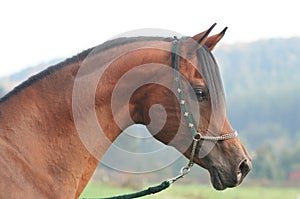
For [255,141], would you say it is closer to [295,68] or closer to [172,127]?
[295,68]

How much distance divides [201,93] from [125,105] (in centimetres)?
68

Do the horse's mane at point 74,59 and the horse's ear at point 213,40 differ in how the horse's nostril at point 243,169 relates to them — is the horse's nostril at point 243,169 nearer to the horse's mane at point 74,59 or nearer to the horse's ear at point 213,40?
the horse's ear at point 213,40

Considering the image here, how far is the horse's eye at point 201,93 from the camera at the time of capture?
4.87 meters

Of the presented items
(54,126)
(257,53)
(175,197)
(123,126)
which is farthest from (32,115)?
(257,53)

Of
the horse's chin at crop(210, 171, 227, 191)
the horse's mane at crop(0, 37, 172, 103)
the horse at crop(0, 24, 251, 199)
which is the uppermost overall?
the horse's mane at crop(0, 37, 172, 103)

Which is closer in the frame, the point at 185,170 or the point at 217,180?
the point at 217,180

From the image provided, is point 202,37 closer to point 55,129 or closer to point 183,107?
point 183,107

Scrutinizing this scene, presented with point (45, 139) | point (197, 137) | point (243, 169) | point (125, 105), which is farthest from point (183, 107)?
point (45, 139)

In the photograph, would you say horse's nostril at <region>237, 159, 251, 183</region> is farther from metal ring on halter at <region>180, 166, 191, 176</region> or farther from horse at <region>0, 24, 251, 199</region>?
metal ring on halter at <region>180, 166, 191, 176</region>

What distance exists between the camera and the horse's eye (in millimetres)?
4867

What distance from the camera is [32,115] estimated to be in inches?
186

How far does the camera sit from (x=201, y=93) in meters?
4.87

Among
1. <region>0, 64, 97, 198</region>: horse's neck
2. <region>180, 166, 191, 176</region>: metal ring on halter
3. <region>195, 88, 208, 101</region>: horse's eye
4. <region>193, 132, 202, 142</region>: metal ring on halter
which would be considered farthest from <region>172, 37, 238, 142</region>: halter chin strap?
<region>0, 64, 97, 198</region>: horse's neck

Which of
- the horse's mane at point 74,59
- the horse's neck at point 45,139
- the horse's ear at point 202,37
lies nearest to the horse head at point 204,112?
the horse's ear at point 202,37
